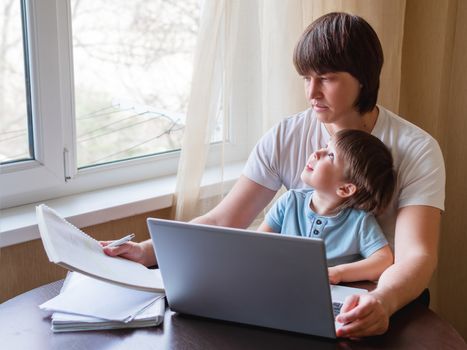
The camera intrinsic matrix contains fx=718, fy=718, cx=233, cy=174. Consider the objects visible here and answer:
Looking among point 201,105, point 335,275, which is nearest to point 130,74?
point 201,105

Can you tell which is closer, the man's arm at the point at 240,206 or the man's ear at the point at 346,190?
the man's ear at the point at 346,190

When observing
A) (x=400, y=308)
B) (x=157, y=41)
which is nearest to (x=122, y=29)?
(x=157, y=41)

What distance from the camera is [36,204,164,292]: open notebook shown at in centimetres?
125

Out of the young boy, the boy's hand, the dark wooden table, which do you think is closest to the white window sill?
the dark wooden table

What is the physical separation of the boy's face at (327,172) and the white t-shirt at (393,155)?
167 mm

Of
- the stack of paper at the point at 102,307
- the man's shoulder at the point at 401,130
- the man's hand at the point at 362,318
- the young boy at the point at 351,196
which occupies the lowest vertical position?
the stack of paper at the point at 102,307

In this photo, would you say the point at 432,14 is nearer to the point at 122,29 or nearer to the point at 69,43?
the point at 122,29

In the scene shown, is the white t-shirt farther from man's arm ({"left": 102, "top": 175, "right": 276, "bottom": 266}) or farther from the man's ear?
the man's ear

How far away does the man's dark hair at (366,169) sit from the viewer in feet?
4.89

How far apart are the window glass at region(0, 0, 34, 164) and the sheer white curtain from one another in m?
0.41

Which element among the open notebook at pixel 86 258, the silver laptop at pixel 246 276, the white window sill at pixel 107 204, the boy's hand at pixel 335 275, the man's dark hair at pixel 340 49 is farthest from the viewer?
the white window sill at pixel 107 204

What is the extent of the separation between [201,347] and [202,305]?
9 cm

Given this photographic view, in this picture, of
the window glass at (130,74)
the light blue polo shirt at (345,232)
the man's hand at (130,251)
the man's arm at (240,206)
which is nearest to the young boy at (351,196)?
the light blue polo shirt at (345,232)

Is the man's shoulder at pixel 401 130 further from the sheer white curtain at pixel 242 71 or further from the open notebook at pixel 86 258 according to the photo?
the open notebook at pixel 86 258
